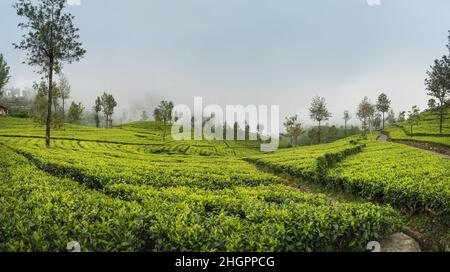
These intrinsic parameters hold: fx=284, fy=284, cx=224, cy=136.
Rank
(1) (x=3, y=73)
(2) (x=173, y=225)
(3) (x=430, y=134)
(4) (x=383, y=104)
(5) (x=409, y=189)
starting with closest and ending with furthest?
(2) (x=173, y=225)
(5) (x=409, y=189)
(3) (x=430, y=134)
(1) (x=3, y=73)
(4) (x=383, y=104)

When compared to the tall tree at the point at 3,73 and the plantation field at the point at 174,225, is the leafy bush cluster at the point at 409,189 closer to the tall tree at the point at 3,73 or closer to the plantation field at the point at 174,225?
the plantation field at the point at 174,225

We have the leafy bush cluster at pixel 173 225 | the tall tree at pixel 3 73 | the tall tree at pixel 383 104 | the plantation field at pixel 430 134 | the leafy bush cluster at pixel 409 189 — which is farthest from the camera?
the tall tree at pixel 383 104

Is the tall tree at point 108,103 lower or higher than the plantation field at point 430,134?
higher

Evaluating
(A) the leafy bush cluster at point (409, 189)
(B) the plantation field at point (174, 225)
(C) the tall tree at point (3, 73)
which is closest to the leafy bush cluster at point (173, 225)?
(B) the plantation field at point (174, 225)

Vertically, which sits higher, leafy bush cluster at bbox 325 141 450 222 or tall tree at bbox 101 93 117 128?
tall tree at bbox 101 93 117 128

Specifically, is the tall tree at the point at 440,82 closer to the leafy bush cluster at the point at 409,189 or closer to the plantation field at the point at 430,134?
the plantation field at the point at 430,134

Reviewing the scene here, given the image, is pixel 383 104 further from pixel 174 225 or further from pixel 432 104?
pixel 174 225

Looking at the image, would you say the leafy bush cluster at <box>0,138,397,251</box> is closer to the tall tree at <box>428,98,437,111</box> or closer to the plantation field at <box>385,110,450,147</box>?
the plantation field at <box>385,110,450,147</box>

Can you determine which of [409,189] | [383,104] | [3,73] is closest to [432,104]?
[383,104]

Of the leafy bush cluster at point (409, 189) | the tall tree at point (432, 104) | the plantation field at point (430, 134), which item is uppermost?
the tall tree at point (432, 104)

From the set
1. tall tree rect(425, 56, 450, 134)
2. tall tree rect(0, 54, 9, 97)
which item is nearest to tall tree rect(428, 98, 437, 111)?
tall tree rect(425, 56, 450, 134)

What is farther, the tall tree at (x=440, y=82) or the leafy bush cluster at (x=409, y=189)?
the tall tree at (x=440, y=82)

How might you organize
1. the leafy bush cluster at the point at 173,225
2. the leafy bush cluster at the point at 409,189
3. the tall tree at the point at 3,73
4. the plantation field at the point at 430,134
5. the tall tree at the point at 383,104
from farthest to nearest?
1. the tall tree at the point at 383,104
2. the tall tree at the point at 3,73
3. the plantation field at the point at 430,134
4. the leafy bush cluster at the point at 409,189
5. the leafy bush cluster at the point at 173,225
